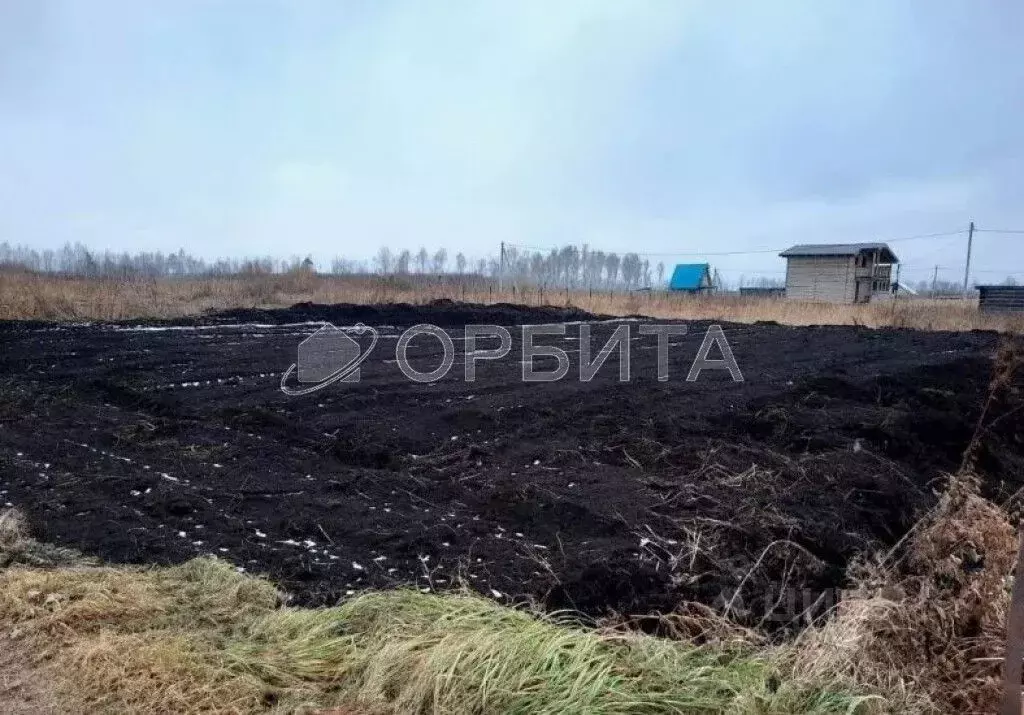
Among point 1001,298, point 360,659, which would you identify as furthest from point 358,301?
point 1001,298

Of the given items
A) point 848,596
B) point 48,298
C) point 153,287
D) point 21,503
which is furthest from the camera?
point 153,287

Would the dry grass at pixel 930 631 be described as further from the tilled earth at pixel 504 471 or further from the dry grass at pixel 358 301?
the dry grass at pixel 358 301

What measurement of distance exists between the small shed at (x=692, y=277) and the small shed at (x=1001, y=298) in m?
18.2

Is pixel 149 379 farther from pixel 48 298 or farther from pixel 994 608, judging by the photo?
pixel 48 298

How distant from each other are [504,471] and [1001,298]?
83.9 ft

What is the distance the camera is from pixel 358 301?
21062 mm

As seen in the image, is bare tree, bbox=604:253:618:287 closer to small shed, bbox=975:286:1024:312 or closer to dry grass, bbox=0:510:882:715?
small shed, bbox=975:286:1024:312

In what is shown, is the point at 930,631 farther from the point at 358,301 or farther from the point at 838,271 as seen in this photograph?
the point at 838,271

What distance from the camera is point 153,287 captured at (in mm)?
20062

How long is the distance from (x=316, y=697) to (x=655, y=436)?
12.3 ft

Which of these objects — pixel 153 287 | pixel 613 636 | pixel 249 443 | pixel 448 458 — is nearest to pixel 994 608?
pixel 613 636

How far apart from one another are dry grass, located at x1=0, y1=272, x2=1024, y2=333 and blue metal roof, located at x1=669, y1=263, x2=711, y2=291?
17528mm

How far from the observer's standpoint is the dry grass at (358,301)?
1486 cm

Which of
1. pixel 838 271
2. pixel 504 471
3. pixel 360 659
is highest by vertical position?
pixel 838 271
